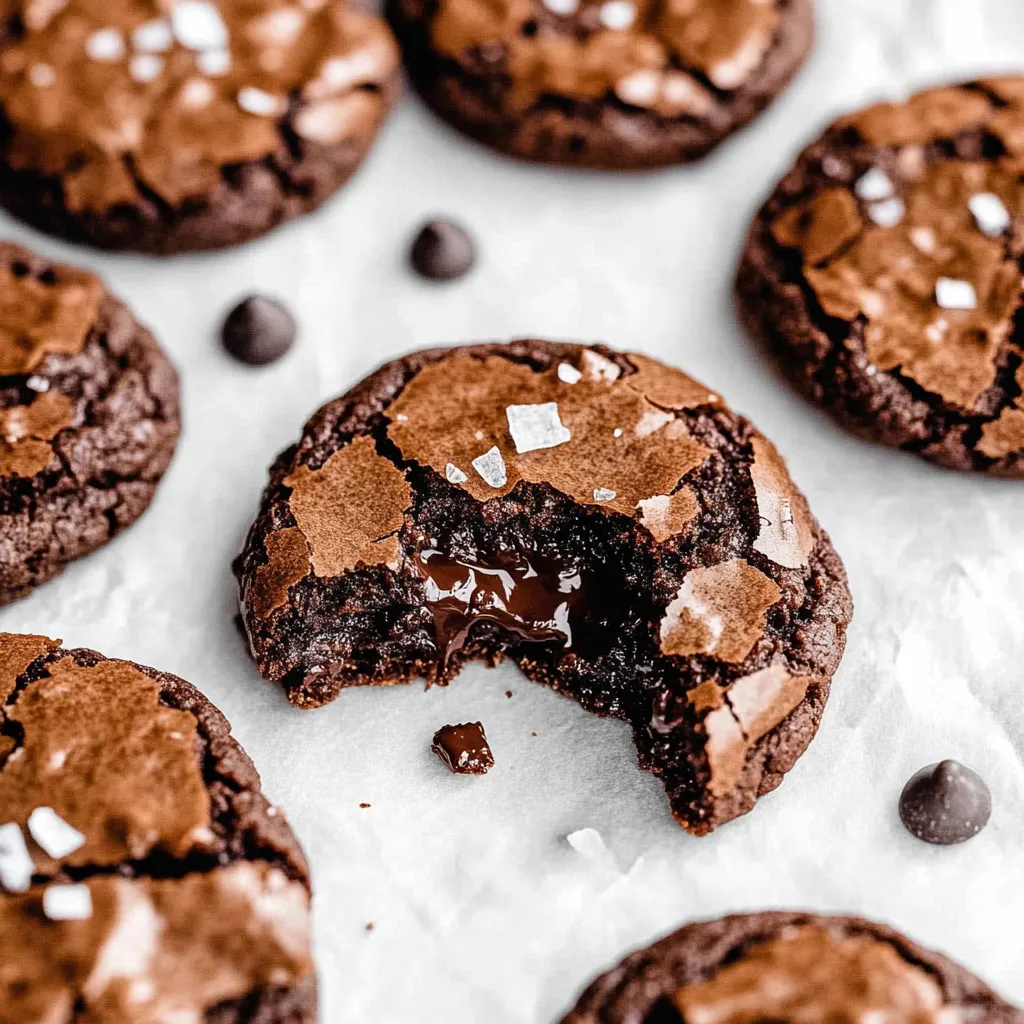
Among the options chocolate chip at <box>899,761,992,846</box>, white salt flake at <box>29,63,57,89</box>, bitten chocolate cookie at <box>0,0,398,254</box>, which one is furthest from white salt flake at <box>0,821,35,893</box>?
white salt flake at <box>29,63,57,89</box>

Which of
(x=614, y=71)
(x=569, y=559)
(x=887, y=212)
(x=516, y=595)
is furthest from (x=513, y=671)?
(x=614, y=71)

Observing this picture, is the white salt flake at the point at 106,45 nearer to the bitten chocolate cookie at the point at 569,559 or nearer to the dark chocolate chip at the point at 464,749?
the bitten chocolate cookie at the point at 569,559

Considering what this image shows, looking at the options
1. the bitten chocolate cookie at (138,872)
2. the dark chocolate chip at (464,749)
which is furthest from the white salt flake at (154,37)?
the dark chocolate chip at (464,749)

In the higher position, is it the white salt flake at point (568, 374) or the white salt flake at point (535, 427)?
the white salt flake at point (568, 374)

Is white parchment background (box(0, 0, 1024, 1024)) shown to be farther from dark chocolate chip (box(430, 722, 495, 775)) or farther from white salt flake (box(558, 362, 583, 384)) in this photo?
white salt flake (box(558, 362, 583, 384))

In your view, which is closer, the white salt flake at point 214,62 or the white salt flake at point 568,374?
the white salt flake at point 568,374
